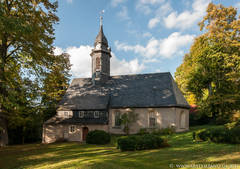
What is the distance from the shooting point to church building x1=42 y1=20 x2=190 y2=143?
1030 inches

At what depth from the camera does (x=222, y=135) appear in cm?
1555

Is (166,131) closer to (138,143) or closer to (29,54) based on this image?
(138,143)

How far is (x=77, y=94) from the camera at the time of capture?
3153 centimetres

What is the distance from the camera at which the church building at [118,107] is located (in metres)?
26.2

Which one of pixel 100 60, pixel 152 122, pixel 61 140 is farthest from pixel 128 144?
pixel 100 60

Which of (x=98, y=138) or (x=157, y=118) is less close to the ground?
(x=157, y=118)

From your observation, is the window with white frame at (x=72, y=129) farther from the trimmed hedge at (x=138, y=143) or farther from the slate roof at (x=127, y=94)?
the trimmed hedge at (x=138, y=143)

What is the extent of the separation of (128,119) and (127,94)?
4.77m

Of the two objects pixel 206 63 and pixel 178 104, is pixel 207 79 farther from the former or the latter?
pixel 178 104

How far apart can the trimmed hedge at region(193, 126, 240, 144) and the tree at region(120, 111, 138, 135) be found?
34.8 feet

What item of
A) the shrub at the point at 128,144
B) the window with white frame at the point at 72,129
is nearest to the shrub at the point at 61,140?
the window with white frame at the point at 72,129

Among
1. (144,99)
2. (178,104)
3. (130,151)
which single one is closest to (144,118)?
(144,99)

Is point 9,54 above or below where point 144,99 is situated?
above

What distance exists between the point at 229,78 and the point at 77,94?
2603 centimetres
